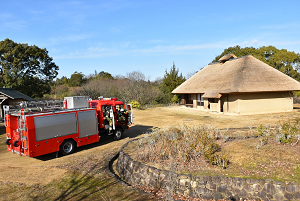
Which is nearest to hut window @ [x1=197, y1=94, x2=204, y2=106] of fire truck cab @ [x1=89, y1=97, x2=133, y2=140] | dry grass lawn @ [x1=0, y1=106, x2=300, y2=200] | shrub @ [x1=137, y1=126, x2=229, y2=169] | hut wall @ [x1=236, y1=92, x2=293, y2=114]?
hut wall @ [x1=236, y1=92, x2=293, y2=114]

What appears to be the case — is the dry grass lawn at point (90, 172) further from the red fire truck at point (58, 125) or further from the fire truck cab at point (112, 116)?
the fire truck cab at point (112, 116)

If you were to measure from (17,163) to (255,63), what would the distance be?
25367 millimetres

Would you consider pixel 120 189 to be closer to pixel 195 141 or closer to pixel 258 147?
pixel 195 141

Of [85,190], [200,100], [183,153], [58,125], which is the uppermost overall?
[200,100]

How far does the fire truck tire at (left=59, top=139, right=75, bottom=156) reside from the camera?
32.2 ft

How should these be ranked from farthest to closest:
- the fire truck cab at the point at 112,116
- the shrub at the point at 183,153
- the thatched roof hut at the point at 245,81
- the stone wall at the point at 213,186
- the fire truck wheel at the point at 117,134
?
the thatched roof hut at the point at 245,81 → the fire truck wheel at the point at 117,134 → the fire truck cab at the point at 112,116 → the shrub at the point at 183,153 → the stone wall at the point at 213,186

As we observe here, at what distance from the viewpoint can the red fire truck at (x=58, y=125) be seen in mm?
8664

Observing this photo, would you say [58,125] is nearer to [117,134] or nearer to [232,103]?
[117,134]

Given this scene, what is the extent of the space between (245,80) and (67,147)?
18945mm

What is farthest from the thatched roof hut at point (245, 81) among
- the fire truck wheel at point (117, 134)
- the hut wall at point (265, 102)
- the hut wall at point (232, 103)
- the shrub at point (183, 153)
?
the shrub at point (183, 153)

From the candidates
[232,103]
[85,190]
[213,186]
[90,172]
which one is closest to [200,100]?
[232,103]

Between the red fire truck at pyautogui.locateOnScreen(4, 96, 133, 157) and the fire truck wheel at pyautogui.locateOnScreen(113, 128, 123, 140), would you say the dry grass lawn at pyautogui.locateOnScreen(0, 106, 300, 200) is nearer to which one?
the red fire truck at pyautogui.locateOnScreen(4, 96, 133, 157)

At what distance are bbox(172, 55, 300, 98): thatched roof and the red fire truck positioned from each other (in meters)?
14.3

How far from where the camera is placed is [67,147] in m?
10.2
